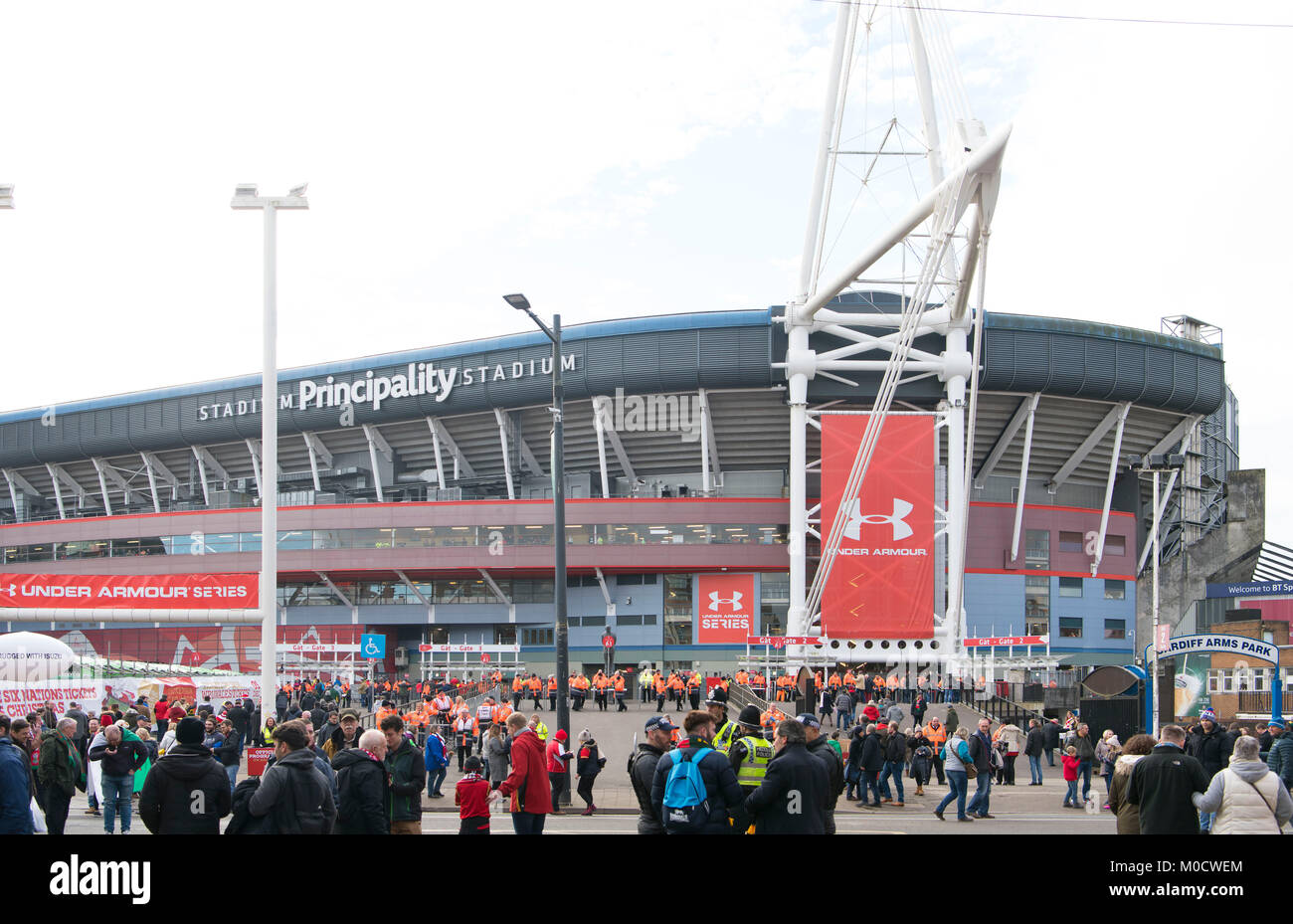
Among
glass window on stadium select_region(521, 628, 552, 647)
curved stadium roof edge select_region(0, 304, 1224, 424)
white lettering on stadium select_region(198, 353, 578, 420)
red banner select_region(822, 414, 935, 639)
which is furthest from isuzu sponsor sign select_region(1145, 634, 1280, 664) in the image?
glass window on stadium select_region(521, 628, 552, 647)

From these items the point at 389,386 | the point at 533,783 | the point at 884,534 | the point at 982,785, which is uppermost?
the point at 389,386

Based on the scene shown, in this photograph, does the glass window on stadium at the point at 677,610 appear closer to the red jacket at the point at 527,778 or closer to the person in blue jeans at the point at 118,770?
the person in blue jeans at the point at 118,770

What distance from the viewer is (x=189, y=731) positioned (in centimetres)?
890

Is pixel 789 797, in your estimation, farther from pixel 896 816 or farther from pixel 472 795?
pixel 896 816

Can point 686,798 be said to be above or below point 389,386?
below

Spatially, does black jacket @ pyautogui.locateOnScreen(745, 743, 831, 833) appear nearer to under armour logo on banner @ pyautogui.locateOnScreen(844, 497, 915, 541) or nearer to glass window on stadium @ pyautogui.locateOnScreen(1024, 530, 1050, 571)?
under armour logo on banner @ pyautogui.locateOnScreen(844, 497, 915, 541)

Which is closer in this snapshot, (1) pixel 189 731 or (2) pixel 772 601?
(1) pixel 189 731

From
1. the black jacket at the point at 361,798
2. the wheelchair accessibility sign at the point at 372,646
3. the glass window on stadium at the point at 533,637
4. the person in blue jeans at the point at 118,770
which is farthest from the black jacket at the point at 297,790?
the glass window on stadium at the point at 533,637

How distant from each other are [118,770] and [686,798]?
8.38 meters

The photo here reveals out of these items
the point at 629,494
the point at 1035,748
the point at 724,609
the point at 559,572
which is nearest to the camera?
the point at 559,572

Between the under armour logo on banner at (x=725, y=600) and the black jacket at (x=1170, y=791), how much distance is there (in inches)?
1774

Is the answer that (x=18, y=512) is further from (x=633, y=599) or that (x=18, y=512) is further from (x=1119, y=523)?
(x=1119, y=523)

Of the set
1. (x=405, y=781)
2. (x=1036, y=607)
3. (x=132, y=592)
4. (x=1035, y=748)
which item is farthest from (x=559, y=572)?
(x=1036, y=607)

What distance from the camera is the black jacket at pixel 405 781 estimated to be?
33.0ft
